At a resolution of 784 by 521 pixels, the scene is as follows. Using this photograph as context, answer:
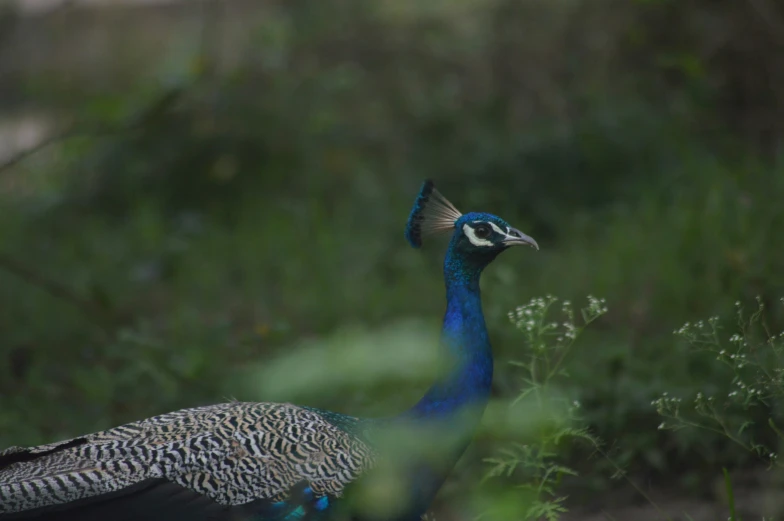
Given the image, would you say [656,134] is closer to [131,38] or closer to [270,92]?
[270,92]

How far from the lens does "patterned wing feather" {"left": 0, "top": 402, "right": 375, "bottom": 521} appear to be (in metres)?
2.58

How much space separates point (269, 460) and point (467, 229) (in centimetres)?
88

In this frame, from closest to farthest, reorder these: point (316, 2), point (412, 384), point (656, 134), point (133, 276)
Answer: point (412, 384), point (133, 276), point (656, 134), point (316, 2)

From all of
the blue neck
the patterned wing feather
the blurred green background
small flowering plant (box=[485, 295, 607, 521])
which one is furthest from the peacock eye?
the patterned wing feather

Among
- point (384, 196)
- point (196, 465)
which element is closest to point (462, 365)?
point (196, 465)

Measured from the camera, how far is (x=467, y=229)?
3.00 meters

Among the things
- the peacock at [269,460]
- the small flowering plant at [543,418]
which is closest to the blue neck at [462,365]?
the peacock at [269,460]

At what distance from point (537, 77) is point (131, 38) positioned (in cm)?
382

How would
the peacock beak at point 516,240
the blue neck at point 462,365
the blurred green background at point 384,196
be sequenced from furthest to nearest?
the blurred green background at point 384,196
the peacock beak at point 516,240
the blue neck at point 462,365

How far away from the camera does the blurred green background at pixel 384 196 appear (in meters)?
3.92

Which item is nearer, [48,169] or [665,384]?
[665,384]

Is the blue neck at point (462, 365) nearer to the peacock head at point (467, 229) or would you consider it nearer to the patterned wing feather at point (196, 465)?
the peacock head at point (467, 229)

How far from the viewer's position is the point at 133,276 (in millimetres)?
5254

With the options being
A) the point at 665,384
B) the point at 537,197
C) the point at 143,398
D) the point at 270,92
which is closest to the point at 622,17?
the point at 537,197
